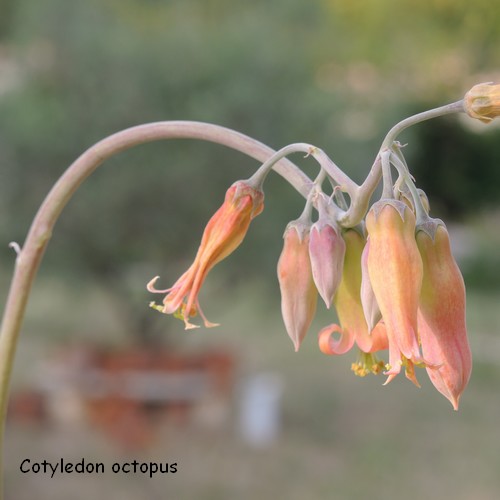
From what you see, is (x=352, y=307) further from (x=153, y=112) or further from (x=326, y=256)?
(x=153, y=112)

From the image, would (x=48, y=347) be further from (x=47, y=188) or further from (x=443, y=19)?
(x=443, y=19)

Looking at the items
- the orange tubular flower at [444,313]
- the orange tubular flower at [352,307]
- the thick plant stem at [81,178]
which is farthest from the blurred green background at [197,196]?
the orange tubular flower at [444,313]

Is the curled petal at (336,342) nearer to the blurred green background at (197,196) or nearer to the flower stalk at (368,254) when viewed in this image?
the flower stalk at (368,254)

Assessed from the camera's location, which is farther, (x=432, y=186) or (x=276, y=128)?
(x=432, y=186)

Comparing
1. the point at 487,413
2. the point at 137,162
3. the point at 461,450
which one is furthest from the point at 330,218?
the point at 487,413

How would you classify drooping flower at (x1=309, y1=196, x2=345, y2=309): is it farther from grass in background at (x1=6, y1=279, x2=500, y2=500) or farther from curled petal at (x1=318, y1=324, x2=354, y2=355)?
grass in background at (x1=6, y1=279, x2=500, y2=500)


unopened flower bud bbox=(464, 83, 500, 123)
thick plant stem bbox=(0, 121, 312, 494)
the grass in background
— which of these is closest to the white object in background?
the grass in background
